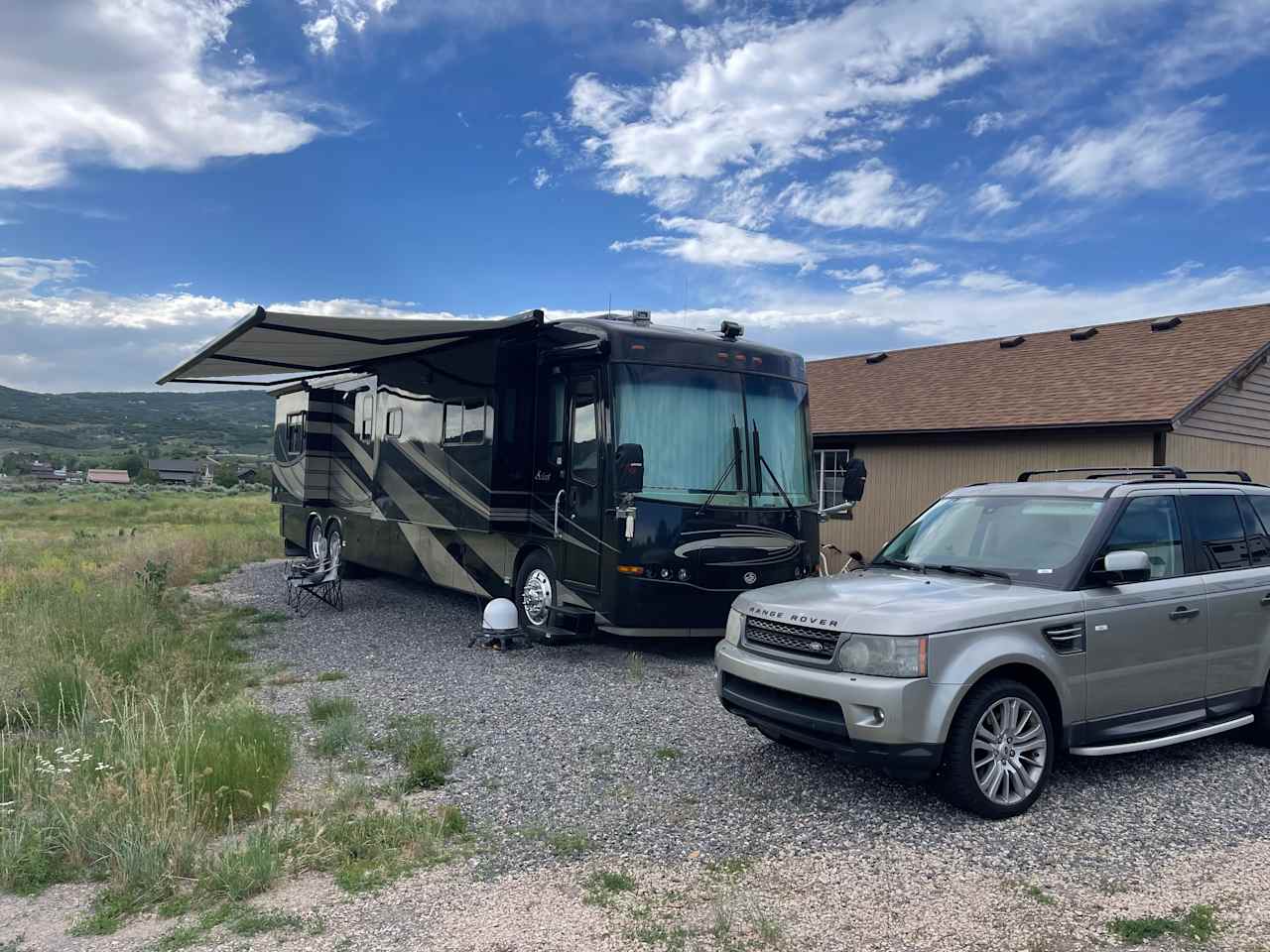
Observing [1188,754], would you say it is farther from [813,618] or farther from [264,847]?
[264,847]

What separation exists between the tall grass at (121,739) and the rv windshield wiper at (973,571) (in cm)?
402

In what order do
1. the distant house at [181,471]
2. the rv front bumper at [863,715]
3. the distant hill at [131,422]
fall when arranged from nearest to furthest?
1. the rv front bumper at [863,715]
2. the distant house at [181,471]
3. the distant hill at [131,422]

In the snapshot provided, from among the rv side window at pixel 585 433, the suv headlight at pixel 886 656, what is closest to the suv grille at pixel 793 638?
the suv headlight at pixel 886 656

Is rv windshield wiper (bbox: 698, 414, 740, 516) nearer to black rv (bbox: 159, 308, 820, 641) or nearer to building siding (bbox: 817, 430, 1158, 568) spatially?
black rv (bbox: 159, 308, 820, 641)

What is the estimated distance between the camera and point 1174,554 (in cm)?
587

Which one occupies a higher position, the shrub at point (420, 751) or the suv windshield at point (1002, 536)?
the suv windshield at point (1002, 536)

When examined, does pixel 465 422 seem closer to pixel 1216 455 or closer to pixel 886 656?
pixel 886 656

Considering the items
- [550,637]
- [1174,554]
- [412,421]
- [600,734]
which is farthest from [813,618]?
[412,421]

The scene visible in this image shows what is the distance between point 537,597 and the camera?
384 inches

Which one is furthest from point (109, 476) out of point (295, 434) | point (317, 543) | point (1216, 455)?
point (1216, 455)

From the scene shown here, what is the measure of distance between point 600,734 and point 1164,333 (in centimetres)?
1328

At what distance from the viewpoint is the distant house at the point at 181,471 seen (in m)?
61.7

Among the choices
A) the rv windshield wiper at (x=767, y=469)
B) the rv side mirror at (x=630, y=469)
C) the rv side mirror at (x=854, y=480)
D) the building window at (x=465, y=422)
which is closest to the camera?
the rv side mirror at (x=630, y=469)

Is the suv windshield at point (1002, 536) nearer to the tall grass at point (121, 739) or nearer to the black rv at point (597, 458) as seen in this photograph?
the black rv at point (597, 458)
